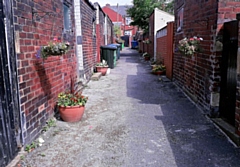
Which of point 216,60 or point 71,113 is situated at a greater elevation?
point 216,60

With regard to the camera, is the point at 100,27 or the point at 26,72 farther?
the point at 100,27

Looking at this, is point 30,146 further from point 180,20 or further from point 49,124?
point 180,20

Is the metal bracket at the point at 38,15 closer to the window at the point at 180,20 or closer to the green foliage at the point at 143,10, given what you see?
the window at the point at 180,20

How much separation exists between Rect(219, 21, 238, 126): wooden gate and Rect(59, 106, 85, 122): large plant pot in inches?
106

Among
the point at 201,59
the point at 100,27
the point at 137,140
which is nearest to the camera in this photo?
the point at 137,140

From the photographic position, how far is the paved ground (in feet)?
9.98

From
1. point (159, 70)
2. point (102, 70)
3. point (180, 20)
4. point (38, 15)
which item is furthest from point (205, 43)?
point (102, 70)

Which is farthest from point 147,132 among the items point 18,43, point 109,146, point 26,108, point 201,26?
point 201,26

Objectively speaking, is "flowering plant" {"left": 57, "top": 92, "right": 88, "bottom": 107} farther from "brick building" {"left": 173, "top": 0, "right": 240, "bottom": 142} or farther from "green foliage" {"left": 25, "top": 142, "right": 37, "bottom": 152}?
"brick building" {"left": 173, "top": 0, "right": 240, "bottom": 142}

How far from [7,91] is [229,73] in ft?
11.7

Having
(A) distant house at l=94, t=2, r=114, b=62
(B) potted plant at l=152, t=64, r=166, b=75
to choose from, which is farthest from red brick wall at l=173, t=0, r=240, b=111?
(A) distant house at l=94, t=2, r=114, b=62

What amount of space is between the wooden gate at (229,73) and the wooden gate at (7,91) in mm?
3392

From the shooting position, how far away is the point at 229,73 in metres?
4.16

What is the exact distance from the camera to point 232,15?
4250 millimetres
